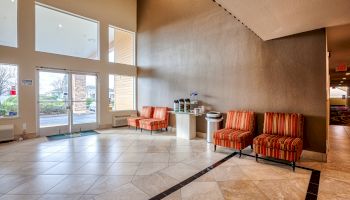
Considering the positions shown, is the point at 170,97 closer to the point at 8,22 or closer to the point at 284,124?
the point at 284,124

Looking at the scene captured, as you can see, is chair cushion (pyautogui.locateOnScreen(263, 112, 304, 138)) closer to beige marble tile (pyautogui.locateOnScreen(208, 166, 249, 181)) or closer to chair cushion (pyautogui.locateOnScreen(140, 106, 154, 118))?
beige marble tile (pyautogui.locateOnScreen(208, 166, 249, 181))

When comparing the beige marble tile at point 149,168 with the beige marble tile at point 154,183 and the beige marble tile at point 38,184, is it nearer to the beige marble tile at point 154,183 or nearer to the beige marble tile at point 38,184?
the beige marble tile at point 154,183

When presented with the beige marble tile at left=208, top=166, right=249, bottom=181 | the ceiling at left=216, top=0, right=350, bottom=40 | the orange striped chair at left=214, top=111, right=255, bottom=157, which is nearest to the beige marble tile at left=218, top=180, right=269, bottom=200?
the beige marble tile at left=208, top=166, right=249, bottom=181

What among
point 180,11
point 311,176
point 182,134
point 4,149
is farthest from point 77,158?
point 180,11

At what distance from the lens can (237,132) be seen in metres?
4.24

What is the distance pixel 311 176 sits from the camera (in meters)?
3.08

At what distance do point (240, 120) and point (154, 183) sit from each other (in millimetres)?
2716

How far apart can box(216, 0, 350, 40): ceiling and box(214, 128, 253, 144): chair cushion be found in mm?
2194

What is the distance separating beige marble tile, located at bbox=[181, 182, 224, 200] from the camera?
2.43 meters

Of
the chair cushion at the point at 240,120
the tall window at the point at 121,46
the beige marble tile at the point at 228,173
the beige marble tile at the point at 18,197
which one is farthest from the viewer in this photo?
the tall window at the point at 121,46

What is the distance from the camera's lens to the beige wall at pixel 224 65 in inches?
153

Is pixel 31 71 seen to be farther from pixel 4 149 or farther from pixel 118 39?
pixel 118 39

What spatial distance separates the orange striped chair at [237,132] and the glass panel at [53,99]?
207 inches

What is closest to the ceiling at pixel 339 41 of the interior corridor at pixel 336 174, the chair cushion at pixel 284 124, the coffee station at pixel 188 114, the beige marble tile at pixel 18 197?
the chair cushion at pixel 284 124
